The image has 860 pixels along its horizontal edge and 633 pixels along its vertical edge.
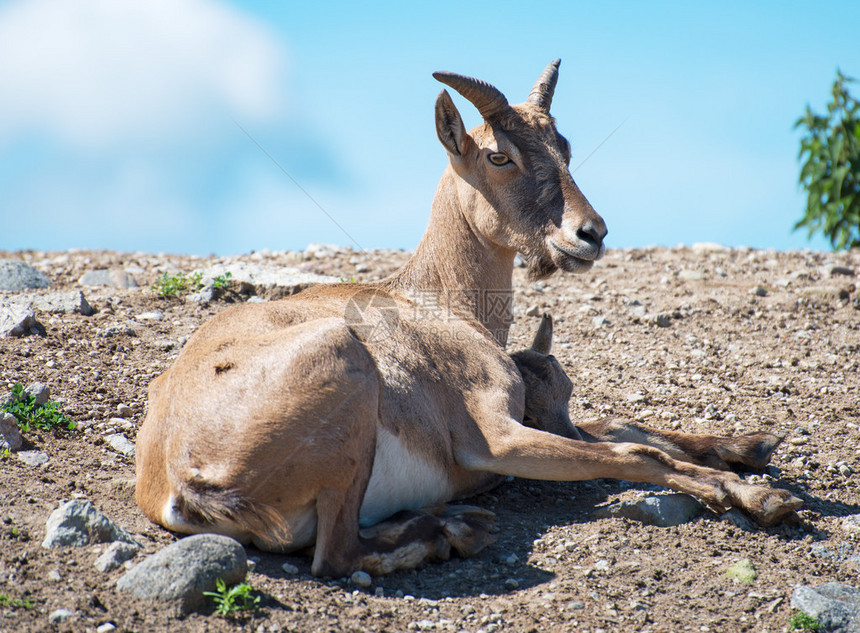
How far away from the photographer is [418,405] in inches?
206

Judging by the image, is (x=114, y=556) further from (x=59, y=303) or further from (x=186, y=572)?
(x=59, y=303)

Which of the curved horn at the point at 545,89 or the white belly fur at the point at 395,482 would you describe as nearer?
the white belly fur at the point at 395,482

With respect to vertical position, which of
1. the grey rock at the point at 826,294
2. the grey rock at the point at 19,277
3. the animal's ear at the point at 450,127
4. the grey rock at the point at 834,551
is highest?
the animal's ear at the point at 450,127

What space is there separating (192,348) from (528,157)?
9.44 feet

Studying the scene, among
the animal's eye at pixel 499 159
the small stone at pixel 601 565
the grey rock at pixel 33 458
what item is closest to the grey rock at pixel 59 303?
the grey rock at pixel 33 458

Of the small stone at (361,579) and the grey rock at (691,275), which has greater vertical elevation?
the grey rock at (691,275)

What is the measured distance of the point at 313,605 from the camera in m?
4.05

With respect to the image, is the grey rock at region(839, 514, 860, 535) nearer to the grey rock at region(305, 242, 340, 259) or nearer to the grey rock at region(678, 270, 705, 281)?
the grey rock at region(678, 270, 705, 281)

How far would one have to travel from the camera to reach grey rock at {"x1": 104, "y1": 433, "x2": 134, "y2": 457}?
580 cm

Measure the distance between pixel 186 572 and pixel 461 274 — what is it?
10.9ft

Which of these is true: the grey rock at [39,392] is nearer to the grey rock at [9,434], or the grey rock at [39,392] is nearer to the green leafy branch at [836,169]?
the grey rock at [9,434]

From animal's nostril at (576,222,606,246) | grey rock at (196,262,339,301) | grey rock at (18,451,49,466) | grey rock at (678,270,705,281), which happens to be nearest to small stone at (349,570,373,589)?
grey rock at (18,451,49,466)

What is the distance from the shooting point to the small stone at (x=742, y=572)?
448 centimetres

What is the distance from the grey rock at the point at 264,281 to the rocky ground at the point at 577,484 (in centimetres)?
5
